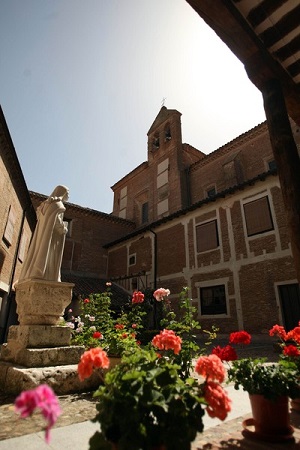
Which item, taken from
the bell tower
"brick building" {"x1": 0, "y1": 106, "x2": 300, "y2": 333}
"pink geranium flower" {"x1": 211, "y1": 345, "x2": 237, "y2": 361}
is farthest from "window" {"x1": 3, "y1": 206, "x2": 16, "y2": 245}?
the bell tower

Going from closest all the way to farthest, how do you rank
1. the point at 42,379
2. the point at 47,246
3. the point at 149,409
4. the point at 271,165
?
the point at 149,409
the point at 42,379
the point at 47,246
the point at 271,165

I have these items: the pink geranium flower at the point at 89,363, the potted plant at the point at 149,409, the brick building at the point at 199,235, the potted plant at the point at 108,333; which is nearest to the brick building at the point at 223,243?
the brick building at the point at 199,235

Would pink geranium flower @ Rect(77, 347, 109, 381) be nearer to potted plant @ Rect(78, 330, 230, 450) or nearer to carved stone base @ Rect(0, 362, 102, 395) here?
potted plant @ Rect(78, 330, 230, 450)

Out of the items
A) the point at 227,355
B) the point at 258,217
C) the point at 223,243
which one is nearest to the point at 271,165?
the point at 258,217

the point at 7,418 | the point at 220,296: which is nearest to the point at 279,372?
the point at 7,418

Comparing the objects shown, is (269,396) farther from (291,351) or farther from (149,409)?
(149,409)

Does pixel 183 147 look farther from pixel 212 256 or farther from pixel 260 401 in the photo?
pixel 260 401

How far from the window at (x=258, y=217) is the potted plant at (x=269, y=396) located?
940 cm

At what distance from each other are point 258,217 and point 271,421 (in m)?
10.2

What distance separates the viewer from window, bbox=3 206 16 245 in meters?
10.4

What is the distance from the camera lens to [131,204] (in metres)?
25.5

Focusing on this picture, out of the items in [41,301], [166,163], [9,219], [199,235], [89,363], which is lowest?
[89,363]

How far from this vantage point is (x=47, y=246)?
4855 mm

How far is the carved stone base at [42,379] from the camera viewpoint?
352 centimetres
